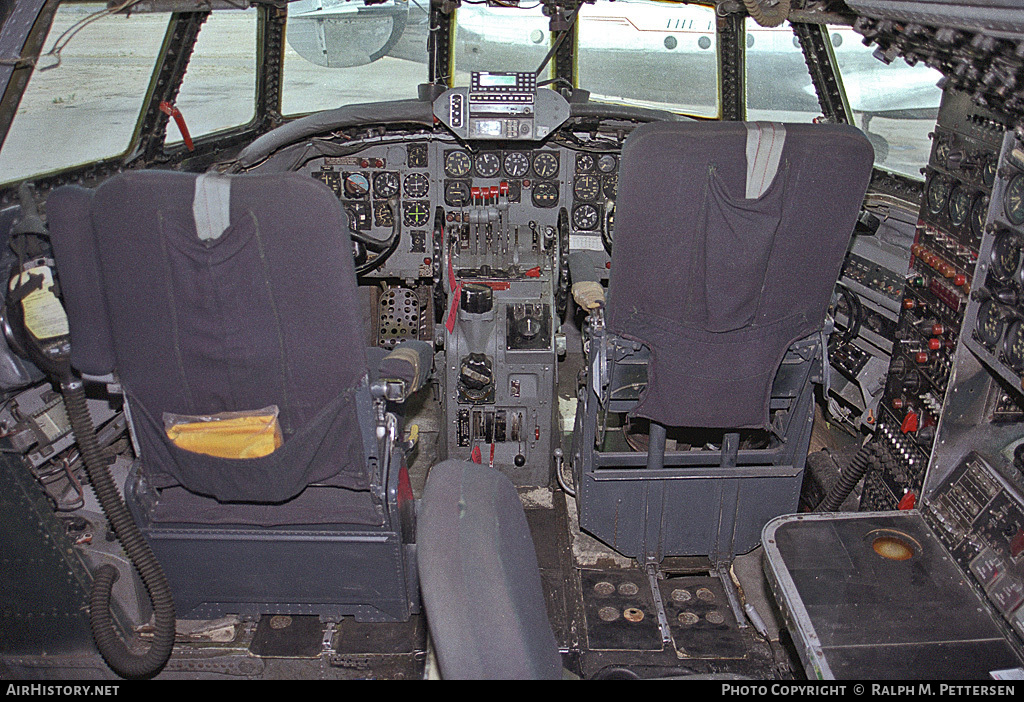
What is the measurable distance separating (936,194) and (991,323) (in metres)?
0.52

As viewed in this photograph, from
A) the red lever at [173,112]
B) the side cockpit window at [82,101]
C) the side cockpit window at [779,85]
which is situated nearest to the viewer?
the red lever at [173,112]

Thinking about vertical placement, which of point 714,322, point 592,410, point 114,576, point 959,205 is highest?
point 959,205

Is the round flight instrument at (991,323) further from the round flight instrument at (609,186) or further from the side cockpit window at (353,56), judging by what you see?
the side cockpit window at (353,56)

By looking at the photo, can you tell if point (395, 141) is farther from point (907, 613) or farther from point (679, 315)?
point (907, 613)

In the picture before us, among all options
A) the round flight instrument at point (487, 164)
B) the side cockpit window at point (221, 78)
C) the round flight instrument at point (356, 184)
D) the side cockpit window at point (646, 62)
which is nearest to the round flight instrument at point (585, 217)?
the round flight instrument at point (487, 164)

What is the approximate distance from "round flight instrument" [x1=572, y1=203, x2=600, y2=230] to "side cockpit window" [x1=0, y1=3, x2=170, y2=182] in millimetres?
5844

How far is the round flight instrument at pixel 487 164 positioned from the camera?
420 centimetres

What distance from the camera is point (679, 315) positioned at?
223 cm

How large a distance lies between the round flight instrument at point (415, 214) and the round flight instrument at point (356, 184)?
24 centimetres

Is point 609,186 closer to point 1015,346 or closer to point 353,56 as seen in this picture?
point 1015,346

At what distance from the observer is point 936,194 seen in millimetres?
2406

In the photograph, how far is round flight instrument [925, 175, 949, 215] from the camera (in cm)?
236

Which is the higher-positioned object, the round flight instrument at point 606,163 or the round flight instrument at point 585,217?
the round flight instrument at point 606,163

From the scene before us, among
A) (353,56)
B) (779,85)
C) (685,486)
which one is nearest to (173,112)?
(685,486)
